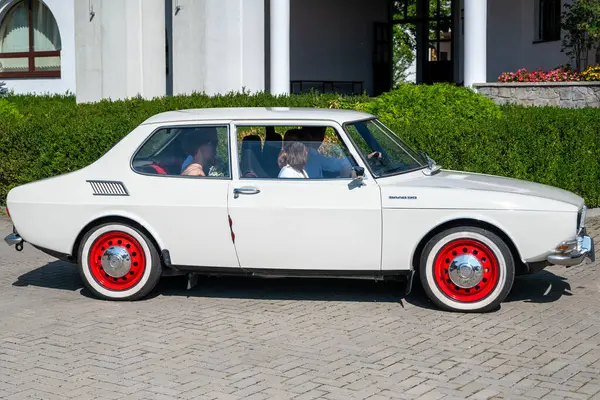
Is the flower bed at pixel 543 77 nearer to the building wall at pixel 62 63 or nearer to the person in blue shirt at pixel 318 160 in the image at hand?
the person in blue shirt at pixel 318 160

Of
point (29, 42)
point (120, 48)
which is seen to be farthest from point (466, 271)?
point (29, 42)

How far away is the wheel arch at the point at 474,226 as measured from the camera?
24.9ft

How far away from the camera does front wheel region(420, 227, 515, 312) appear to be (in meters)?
7.54

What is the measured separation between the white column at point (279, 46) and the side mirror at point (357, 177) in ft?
38.6

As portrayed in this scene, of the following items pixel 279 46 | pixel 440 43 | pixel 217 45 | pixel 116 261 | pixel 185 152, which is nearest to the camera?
pixel 116 261

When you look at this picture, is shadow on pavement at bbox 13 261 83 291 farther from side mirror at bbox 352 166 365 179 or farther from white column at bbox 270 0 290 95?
white column at bbox 270 0 290 95

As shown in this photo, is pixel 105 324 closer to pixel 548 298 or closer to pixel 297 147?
pixel 297 147

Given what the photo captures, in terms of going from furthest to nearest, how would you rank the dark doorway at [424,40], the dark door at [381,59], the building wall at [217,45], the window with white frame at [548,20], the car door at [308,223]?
the dark door at [381,59] < the dark doorway at [424,40] < the window with white frame at [548,20] < the building wall at [217,45] < the car door at [308,223]

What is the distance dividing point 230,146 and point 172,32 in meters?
13.6

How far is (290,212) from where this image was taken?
7.75 meters

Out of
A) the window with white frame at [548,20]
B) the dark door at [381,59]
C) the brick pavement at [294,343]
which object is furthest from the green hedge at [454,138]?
the dark door at [381,59]

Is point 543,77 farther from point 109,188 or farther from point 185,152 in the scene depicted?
point 109,188

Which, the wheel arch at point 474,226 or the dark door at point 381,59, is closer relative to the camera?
the wheel arch at point 474,226

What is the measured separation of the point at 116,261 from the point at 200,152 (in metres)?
1.16
